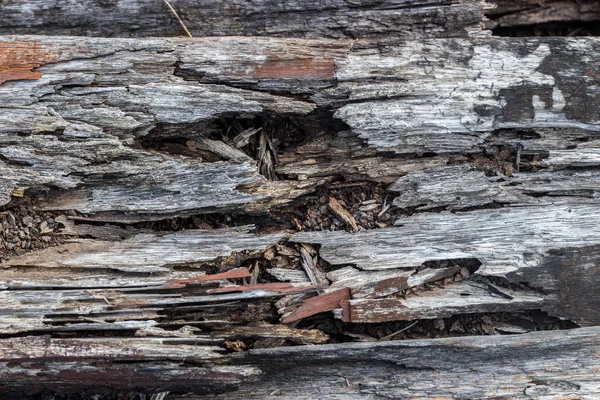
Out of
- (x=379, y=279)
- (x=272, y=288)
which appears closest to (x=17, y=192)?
(x=272, y=288)

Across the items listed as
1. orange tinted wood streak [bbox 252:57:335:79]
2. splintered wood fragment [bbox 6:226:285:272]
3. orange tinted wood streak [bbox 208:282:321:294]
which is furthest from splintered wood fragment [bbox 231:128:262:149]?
orange tinted wood streak [bbox 208:282:321:294]

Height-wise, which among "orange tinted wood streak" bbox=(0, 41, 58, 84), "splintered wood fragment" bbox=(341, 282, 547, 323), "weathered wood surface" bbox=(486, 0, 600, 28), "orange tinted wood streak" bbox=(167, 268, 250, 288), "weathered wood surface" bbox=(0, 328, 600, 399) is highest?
"weathered wood surface" bbox=(486, 0, 600, 28)

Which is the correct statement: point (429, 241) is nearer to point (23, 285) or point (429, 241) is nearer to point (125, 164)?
point (125, 164)

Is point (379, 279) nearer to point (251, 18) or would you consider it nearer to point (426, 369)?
point (426, 369)

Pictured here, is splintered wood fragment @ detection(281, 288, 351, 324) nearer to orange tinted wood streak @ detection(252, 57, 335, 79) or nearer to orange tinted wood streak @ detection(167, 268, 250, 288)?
orange tinted wood streak @ detection(167, 268, 250, 288)

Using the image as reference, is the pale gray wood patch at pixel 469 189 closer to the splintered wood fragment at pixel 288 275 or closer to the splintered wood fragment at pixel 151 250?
the splintered wood fragment at pixel 288 275

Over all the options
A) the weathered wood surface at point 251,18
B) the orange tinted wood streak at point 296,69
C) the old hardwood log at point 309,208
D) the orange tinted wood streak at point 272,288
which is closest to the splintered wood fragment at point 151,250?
the old hardwood log at point 309,208

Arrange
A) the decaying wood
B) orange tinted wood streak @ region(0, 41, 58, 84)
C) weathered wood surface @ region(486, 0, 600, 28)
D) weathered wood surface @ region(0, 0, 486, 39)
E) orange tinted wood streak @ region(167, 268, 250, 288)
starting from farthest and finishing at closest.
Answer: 1. weathered wood surface @ region(486, 0, 600, 28)
2. weathered wood surface @ region(0, 0, 486, 39)
3. the decaying wood
4. orange tinted wood streak @ region(0, 41, 58, 84)
5. orange tinted wood streak @ region(167, 268, 250, 288)

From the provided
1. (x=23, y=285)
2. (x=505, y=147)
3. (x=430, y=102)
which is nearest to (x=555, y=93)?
(x=505, y=147)
